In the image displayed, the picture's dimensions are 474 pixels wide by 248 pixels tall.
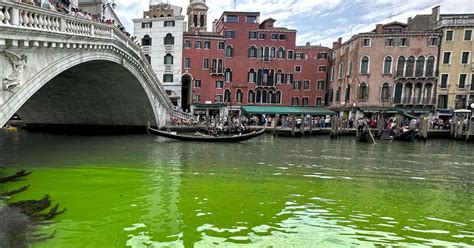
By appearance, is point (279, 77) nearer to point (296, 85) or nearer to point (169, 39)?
point (296, 85)

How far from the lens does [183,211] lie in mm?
5398

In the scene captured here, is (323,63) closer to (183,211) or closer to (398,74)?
(398,74)

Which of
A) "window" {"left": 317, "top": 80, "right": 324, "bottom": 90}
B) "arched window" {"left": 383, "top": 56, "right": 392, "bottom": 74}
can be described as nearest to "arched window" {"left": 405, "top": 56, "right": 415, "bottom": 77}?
"arched window" {"left": 383, "top": 56, "right": 392, "bottom": 74}

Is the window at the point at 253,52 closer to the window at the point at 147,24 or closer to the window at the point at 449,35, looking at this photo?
the window at the point at 147,24

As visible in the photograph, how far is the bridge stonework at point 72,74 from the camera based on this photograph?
6.21 meters

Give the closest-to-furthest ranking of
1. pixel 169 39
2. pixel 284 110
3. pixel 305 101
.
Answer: pixel 169 39
pixel 284 110
pixel 305 101

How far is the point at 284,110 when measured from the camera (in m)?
28.7

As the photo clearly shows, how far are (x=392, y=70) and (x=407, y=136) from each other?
390 inches

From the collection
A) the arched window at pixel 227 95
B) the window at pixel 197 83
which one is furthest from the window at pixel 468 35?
the window at pixel 197 83

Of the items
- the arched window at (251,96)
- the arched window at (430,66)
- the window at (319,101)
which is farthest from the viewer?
the window at (319,101)

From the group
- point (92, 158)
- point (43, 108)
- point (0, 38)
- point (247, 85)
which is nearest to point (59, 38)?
point (0, 38)

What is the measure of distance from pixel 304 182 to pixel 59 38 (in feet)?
21.5

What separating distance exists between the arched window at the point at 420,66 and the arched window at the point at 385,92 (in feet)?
7.73

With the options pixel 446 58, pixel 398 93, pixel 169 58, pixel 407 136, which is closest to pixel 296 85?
pixel 398 93
